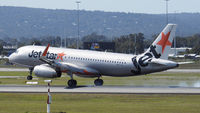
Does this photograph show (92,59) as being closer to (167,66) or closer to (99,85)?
(99,85)

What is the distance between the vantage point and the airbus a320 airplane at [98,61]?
58031 millimetres

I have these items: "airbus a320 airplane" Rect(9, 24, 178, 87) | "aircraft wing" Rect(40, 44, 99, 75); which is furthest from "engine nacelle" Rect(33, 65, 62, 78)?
"aircraft wing" Rect(40, 44, 99, 75)

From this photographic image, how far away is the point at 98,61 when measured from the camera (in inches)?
2427

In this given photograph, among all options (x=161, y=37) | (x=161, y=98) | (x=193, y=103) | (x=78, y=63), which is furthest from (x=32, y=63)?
(x=193, y=103)

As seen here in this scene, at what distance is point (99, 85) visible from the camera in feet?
201

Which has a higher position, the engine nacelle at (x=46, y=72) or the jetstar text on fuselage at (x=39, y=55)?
the jetstar text on fuselage at (x=39, y=55)

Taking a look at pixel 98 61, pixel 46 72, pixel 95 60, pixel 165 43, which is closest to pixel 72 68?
pixel 95 60

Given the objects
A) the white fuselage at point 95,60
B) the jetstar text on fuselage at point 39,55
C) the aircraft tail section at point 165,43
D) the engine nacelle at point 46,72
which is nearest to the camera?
the aircraft tail section at point 165,43

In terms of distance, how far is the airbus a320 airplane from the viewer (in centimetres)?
5803

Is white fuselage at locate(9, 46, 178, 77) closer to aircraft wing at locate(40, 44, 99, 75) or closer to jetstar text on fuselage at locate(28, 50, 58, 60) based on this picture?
jetstar text on fuselage at locate(28, 50, 58, 60)

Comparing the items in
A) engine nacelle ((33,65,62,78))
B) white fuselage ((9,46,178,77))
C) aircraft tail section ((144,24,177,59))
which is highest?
aircraft tail section ((144,24,177,59))

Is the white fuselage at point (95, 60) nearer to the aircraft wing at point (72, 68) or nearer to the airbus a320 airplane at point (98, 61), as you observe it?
the airbus a320 airplane at point (98, 61)

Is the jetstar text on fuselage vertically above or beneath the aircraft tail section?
beneath

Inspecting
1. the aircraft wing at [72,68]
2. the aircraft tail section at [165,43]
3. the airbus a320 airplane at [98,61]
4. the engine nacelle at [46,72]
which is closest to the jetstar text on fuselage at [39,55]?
the airbus a320 airplane at [98,61]
